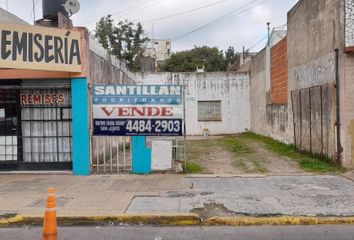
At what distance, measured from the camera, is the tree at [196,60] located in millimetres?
61688

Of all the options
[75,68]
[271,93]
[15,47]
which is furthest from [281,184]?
[271,93]

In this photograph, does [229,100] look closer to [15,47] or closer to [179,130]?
[179,130]

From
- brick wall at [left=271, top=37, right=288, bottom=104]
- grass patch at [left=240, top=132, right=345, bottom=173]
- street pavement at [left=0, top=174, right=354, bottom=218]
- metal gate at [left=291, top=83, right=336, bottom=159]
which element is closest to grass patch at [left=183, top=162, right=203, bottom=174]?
street pavement at [left=0, top=174, right=354, bottom=218]

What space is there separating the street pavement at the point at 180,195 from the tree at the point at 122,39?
42.9 metres

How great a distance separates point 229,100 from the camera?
94.7 feet

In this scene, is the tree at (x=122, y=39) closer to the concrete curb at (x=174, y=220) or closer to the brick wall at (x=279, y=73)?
the brick wall at (x=279, y=73)

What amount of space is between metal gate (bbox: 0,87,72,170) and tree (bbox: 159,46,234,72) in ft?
161

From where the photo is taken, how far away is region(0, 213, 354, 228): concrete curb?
287 inches

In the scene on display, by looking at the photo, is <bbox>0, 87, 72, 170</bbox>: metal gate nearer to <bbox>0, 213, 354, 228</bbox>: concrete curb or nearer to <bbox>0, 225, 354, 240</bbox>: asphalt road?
<bbox>0, 213, 354, 228</bbox>: concrete curb

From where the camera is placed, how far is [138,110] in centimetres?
1184

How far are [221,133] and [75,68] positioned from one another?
18277 millimetres

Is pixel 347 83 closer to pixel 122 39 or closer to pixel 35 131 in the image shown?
pixel 35 131

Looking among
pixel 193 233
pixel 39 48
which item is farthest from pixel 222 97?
pixel 193 233

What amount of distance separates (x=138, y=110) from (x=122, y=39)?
1753 inches
